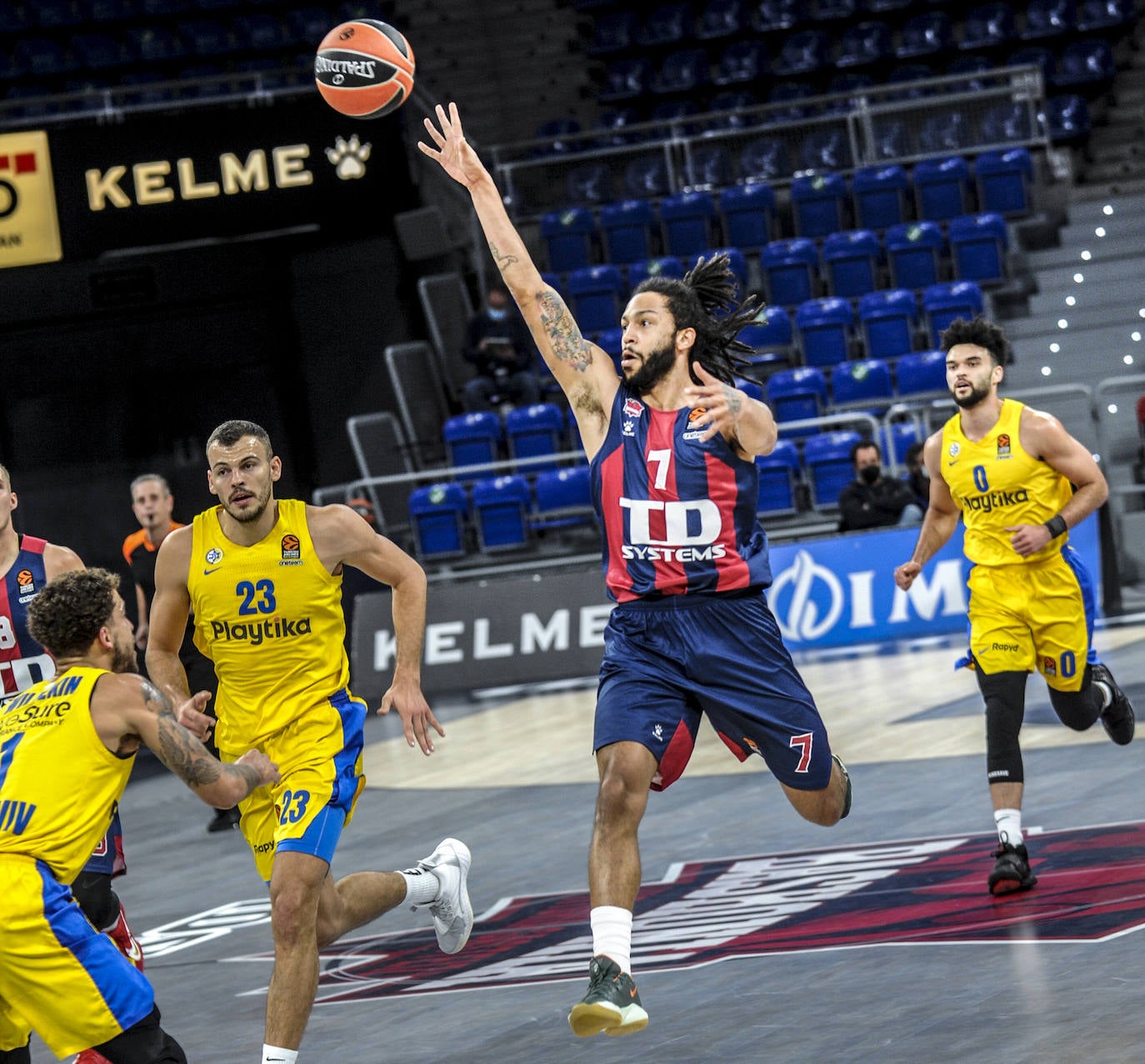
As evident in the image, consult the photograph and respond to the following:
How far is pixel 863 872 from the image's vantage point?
738 cm

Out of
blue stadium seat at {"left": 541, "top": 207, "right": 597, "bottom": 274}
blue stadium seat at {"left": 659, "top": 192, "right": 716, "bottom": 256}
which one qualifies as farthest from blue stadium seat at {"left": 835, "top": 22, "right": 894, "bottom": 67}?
blue stadium seat at {"left": 541, "top": 207, "right": 597, "bottom": 274}

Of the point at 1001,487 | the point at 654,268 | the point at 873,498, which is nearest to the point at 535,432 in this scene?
the point at 654,268

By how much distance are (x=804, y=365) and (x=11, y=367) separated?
857 cm

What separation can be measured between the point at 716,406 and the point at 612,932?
5.44 feet

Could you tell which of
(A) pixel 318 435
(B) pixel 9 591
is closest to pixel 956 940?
(B) pixel 9 591

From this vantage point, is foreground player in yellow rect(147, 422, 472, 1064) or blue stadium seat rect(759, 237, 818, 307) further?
blue stadium seat rect(759, 237, 818, 307)

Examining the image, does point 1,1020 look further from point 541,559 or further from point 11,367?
point 11,367

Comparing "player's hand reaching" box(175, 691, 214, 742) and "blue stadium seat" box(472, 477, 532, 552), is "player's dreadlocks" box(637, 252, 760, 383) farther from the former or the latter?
"blue stadium seat" box(472, 477, 532, 552)

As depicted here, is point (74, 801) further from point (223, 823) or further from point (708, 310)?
point (223, 823)

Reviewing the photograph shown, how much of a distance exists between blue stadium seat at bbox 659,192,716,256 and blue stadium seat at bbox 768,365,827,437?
10.9ft

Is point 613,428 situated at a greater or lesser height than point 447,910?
greater

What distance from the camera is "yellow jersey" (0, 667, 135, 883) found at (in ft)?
14.9

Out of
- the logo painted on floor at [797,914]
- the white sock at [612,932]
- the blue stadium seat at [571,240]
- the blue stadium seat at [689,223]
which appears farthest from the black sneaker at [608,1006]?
the blue stadium seat at [571,240]

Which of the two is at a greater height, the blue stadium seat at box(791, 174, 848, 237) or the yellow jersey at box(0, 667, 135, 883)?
the blue stadium seat at box(791, 174, 848, 237)
